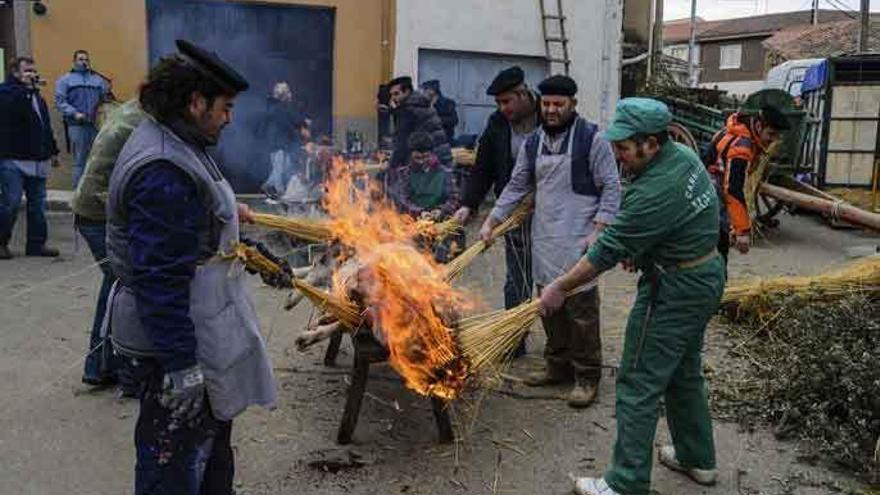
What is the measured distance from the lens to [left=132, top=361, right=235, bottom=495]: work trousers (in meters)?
2.66

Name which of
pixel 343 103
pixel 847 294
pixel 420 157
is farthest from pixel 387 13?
pixel 847 294

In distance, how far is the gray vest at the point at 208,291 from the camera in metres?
2.53

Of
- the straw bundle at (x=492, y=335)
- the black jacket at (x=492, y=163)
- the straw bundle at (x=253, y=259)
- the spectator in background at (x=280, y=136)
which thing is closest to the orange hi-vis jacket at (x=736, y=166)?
the black jacket at (x=492, y=163)

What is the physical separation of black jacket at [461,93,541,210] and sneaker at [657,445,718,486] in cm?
224

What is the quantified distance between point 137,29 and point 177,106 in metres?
10.1

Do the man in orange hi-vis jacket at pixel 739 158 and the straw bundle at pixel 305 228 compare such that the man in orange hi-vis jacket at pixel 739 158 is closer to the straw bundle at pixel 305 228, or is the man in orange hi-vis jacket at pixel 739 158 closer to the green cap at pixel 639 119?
the green cap at pixel 639 119

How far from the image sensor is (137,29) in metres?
11.5

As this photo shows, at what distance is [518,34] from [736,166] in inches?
321

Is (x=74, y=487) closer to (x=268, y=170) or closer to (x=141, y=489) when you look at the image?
(x=141, y=489)

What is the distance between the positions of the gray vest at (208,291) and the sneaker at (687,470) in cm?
222

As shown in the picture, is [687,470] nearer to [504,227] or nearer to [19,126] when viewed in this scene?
[504,227]

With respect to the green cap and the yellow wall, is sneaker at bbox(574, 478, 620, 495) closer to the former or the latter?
the green cap

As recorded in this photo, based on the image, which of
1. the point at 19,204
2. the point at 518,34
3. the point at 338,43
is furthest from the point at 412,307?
the point at 518,34

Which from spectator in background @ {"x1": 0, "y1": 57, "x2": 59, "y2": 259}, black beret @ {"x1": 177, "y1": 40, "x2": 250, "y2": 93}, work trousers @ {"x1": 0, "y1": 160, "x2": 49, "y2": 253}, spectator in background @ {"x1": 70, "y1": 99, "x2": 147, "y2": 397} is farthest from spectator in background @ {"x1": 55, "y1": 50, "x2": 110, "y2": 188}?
black beret @ {"x1": 177, "y1": 40, "x2": 250, "y2": 93}
